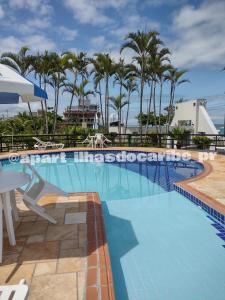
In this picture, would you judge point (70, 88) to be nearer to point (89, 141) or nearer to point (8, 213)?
point (89, 141)

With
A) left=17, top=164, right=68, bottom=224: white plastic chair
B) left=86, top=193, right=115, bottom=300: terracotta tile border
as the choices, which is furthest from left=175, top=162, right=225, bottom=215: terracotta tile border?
left=17, top=164, right=68, bottom=224: white plastic chair

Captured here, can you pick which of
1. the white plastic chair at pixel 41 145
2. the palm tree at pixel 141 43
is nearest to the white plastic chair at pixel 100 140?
the white plastic chair at pixel 41 145

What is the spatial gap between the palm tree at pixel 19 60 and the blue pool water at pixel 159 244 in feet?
39.3

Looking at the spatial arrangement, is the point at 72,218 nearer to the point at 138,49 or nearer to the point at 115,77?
the point at 138,49

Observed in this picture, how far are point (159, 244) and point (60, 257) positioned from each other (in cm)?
162

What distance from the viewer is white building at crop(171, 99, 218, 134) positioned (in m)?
21.8

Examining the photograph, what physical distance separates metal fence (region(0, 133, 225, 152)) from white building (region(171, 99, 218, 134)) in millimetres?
7674

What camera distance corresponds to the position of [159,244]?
Answer: 3896 millimetres

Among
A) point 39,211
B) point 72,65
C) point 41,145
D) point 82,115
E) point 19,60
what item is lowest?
point 39,211

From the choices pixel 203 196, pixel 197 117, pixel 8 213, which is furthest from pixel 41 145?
pixel 197 117

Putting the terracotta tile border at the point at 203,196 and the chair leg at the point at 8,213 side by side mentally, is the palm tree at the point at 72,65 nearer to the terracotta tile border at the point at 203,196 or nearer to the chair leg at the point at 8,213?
the terracotta tile border at the point at 203,196

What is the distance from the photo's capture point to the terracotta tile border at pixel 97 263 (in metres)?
2.44

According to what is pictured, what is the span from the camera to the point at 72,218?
13.8 feet

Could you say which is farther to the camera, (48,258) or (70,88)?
(70,88)
